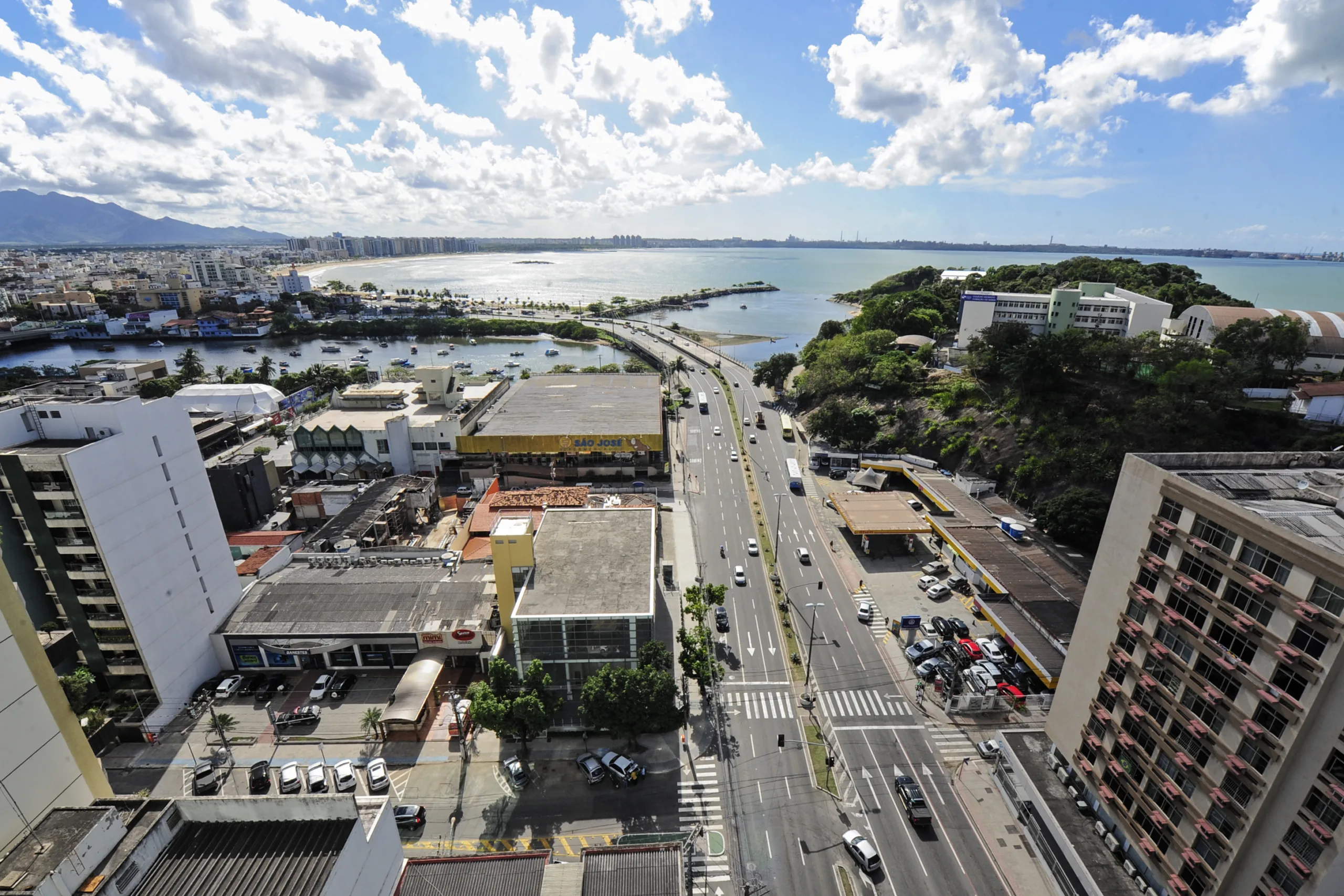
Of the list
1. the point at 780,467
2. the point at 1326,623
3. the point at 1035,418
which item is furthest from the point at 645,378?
the point at 1326,623

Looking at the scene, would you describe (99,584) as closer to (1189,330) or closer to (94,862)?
(94,862)

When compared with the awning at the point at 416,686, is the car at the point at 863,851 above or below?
below

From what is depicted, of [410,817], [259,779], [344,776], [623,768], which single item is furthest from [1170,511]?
[259,779]

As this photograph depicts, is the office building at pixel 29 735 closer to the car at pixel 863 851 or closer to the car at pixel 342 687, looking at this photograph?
the car at pixel 342 687

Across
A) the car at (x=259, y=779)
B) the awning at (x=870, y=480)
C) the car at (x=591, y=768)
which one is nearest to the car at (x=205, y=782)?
the car at (x=259, y=779)

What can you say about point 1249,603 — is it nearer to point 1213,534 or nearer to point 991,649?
point 1213,534

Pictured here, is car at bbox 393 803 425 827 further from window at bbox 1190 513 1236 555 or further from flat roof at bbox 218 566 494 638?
window at bbox 1190 513 1236 555

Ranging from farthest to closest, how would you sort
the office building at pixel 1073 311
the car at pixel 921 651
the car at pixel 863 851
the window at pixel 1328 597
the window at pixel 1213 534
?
1. the office building at pixel 1073 311
2. the car at pixel 921 651
3. the car at pixel 863 851
4. the window at pixel 1213 534
5. the window at pixel 1328 597
